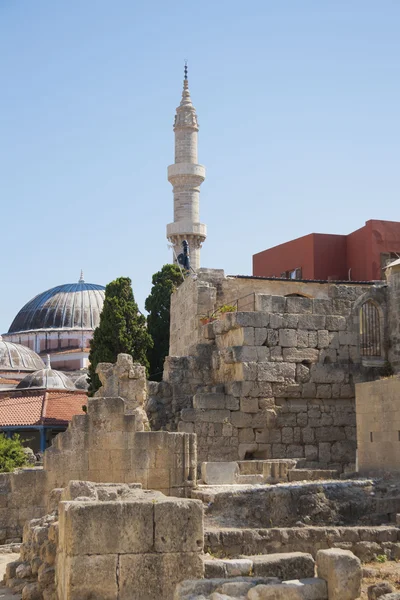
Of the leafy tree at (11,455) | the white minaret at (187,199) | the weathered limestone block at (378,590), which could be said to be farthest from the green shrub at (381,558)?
the white minaret at (187,199)

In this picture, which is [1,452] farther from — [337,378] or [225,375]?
[337,378]

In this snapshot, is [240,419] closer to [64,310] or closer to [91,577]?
[91,577]

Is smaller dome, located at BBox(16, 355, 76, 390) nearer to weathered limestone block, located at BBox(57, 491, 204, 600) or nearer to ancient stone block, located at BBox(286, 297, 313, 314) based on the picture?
ancient stone block, located at BBox(286, 297, 313, 314)

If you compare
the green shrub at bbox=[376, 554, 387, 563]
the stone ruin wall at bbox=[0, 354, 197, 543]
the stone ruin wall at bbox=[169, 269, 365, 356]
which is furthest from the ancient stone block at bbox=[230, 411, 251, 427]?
the green shrub at bbox=[376, 554, 387, 563]

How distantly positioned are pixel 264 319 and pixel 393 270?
12.0 ft

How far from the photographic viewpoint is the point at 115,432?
12172 millimetres

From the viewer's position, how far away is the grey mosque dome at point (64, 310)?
224 feet

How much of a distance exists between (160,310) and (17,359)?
85.9 feet

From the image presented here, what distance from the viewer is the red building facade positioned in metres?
27.5

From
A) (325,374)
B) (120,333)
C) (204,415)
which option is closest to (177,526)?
(204,415)

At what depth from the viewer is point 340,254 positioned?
94.8 feet

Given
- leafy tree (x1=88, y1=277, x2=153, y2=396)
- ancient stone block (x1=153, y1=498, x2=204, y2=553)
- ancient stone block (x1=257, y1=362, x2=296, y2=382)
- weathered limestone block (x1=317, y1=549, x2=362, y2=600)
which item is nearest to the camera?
weathered limestone block (x1=317, y1=549, x2=362, y2=600)

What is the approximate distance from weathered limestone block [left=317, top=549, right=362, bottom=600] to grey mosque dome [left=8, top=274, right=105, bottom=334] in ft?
202

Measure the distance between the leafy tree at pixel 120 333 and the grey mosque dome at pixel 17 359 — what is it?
26.0 meters
